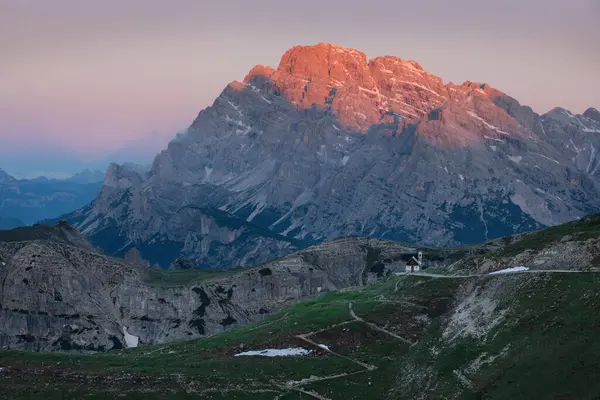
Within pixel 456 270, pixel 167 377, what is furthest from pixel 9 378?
pixel 456 270

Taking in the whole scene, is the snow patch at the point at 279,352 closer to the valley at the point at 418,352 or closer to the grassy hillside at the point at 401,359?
the valley at the point at 418,352

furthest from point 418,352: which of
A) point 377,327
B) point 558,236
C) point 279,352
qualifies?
point 558,236

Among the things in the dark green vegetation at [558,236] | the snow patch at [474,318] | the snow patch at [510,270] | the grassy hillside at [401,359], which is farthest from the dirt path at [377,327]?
the dark green vegetation at [558,236]

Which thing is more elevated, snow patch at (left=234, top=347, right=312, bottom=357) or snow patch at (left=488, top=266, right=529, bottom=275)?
snow patch at (left=488, top=266, right=529, bottom=275)

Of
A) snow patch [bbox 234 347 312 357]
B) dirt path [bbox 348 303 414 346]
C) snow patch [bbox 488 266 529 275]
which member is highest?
snow patch [bbox 488 266 529 275]

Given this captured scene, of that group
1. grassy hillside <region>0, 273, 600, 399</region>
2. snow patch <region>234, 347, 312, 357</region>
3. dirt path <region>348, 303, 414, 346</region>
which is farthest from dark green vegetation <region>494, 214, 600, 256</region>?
snow patch <region>234, 347, 312, 357</region>

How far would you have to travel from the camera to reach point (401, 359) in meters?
117

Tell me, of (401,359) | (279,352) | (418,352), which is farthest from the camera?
(279,352)

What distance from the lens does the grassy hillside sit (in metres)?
90.0

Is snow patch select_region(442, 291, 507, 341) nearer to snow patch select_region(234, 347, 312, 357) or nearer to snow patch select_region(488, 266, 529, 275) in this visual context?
snow patch select_region(488, 266, 529, 275)

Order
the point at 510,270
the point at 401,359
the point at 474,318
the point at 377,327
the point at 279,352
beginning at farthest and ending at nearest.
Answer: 1. the point at 377,327
2. the point at 510,270
3. the point at 279,352
4. the point at 401,359
5. the point at 474,318

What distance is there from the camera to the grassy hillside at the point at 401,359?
90.0 m

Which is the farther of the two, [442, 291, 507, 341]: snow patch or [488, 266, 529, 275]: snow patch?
[488, 266, 529, 275]: snow patch

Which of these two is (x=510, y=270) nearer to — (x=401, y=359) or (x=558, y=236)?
(x=558, y=236)
